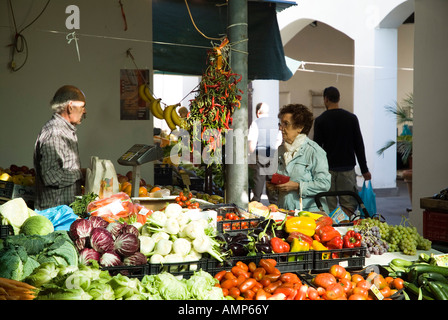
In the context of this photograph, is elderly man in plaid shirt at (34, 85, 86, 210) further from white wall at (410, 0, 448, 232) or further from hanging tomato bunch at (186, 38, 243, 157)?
white wall at (410, 0, 448, 232)

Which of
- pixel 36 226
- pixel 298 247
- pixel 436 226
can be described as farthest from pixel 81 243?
pixel 436 226

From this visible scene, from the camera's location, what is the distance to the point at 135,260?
2.75 meters

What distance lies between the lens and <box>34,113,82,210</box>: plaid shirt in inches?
173

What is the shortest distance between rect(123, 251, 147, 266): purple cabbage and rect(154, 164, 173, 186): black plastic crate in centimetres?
449

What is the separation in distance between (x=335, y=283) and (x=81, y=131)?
16.3 feet

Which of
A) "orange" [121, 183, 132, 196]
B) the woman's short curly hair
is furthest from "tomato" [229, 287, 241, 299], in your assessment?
the woman's short curly hair

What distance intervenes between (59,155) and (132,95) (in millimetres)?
2778

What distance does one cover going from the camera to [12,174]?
18.8 feet

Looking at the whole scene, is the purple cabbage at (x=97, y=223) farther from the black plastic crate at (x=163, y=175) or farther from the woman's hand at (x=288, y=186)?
the black plastic crate at (x=163, y=175)

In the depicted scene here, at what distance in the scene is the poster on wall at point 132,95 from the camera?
700 centimetres

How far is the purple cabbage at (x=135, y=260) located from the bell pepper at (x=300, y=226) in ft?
3.20
